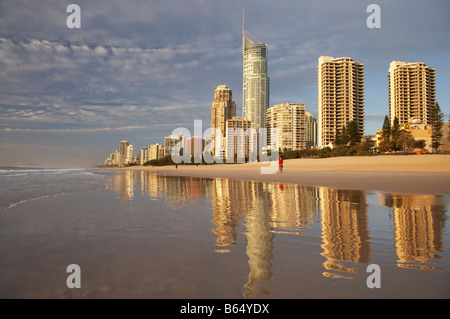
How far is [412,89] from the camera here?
6988 inches

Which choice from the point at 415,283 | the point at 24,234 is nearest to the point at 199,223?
the point at 24,234

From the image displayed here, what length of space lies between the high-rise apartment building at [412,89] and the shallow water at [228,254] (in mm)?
206905

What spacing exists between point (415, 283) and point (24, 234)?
7219 mm

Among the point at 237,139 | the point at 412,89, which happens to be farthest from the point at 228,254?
the point at 412,89

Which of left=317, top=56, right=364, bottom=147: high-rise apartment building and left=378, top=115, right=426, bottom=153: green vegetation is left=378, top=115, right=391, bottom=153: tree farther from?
left=317, top=56, right=364, bottom=147: high-rise apartment building

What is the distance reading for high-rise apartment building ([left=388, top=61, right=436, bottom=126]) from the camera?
175375mm

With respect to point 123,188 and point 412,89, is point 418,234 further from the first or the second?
point 412,89

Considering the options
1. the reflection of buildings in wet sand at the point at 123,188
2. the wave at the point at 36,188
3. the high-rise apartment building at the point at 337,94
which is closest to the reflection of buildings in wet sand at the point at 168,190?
the reflection of buildings in wet sand at the point at 123,188

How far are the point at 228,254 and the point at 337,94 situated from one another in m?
185

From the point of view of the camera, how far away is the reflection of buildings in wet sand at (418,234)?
4.16 metres

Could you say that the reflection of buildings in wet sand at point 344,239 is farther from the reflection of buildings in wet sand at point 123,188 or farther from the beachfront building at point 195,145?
the beachfront building at point 195,145

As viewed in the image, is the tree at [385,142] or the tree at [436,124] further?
the tree at [436,124]

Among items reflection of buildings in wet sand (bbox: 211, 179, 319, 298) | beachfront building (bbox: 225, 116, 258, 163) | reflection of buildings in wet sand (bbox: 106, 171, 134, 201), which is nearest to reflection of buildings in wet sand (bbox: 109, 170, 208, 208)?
reflection of buildings in wet sand (bbox: 106, 171, 134, 201)

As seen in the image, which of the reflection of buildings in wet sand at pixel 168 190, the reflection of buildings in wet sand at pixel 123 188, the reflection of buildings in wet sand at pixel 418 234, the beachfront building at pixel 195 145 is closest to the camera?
the reflection of buildings in wet sand at pixel 418 234
